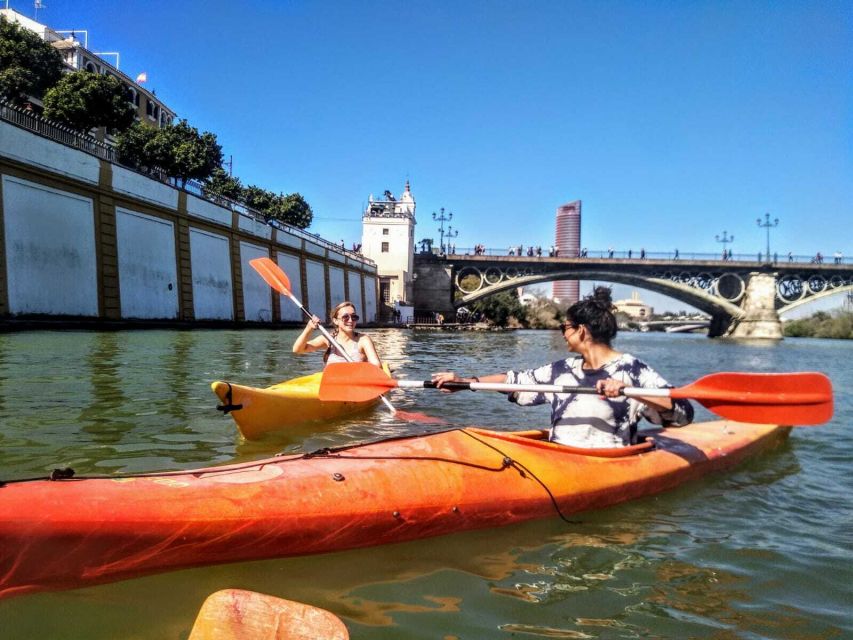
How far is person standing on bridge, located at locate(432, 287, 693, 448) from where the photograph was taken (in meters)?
4.51

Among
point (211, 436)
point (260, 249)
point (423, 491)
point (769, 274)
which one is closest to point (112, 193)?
point (260, 249)

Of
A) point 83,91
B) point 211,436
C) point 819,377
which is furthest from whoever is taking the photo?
point 83,91

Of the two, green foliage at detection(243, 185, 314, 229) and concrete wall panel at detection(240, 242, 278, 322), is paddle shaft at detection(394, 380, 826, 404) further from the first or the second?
green foliage at detection(243, 185, 314, 229)

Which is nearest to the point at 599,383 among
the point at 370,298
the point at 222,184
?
the point at 222,184

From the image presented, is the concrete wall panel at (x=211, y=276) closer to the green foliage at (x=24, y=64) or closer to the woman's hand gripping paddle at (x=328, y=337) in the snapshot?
the green foliage at (x=24, y=64)

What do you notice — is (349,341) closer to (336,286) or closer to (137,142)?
(137,142)

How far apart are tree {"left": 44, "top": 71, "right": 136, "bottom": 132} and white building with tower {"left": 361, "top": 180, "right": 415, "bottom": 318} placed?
28.8 metres

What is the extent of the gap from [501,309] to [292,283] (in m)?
34.7

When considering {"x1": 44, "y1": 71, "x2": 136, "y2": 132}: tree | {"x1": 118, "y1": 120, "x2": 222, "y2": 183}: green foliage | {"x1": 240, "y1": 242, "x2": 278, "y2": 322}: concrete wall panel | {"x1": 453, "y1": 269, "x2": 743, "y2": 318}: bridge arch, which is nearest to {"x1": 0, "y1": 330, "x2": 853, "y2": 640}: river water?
{"x1": 240, "y1": 242, "x2": 278, "y2": 322}: concrete wall panel

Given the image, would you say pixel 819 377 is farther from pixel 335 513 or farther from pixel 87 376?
pixel 87 376

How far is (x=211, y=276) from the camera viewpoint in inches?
1111

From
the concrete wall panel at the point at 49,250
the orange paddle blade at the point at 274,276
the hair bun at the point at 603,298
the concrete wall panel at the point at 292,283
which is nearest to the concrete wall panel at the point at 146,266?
the concrete wall panel at the point at 49,250

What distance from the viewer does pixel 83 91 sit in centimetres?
3066

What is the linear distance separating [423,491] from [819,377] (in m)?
2.95
